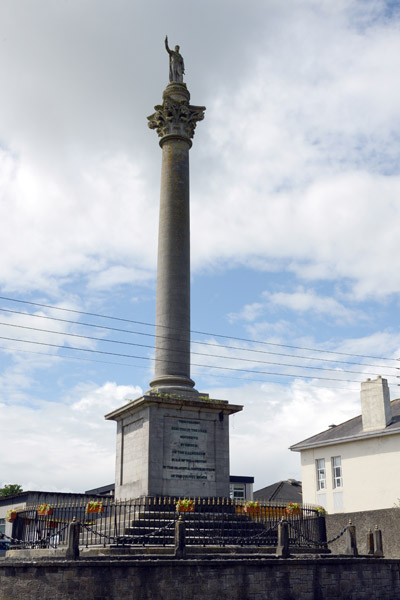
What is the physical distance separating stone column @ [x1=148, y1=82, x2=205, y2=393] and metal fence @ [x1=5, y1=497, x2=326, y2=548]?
4533 mm

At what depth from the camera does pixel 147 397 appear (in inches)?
867

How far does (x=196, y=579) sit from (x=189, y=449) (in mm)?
6471

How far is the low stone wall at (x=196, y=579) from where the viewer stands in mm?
15352

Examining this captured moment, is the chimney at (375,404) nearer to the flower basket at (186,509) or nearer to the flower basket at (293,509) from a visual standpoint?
the flower basket at (293,509)

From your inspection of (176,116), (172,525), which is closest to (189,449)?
(172,525)

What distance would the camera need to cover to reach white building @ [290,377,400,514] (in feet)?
124

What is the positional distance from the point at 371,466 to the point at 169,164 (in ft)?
76.9

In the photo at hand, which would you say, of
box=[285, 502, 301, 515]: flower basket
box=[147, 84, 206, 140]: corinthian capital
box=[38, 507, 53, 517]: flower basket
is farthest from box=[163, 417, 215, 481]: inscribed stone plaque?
box=[147, 84, 206, 140]: corinthian capital

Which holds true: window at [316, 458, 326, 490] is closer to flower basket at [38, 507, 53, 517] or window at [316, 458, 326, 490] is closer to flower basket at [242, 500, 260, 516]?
flower basket at [242, 500, 260, 516]

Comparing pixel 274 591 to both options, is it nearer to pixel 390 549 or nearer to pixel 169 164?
pixel 390 549

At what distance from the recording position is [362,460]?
3947 cm

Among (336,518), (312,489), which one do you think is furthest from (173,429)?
(312,489)

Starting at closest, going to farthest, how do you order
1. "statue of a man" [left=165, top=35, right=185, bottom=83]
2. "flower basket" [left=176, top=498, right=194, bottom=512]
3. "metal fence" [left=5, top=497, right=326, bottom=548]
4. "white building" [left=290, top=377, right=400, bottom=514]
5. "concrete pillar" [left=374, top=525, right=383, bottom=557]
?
"metal fence" [left=5, top=497, right=326, bottom=548] → "flower basket" [left=176, top=498, right=194, bottom=512] → "concrete pillar" [left=374, top=525, right=383, bottom=557] → "statue of a man" [left=165, top=35, right=185, bottom=83] → "white building" [left=290, top=377, right=400, bottom=514]

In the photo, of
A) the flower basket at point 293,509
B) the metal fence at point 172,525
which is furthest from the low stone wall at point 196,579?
the flower basket at point 293,509
